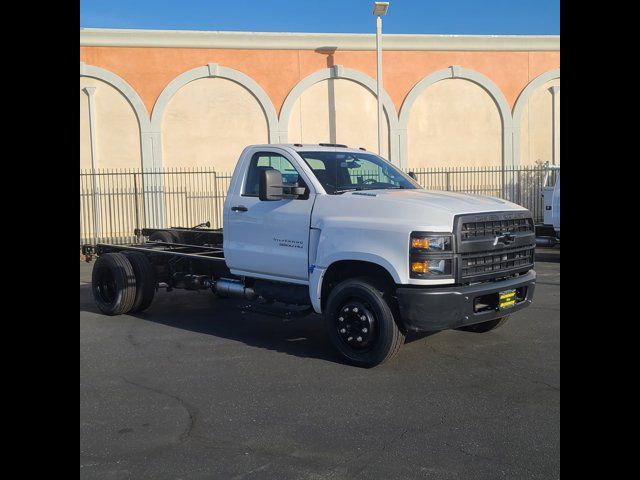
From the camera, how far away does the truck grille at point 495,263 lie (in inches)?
237

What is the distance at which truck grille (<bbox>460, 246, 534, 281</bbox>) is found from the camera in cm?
603

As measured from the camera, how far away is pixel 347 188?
7004mm

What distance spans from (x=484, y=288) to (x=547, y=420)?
1.56m

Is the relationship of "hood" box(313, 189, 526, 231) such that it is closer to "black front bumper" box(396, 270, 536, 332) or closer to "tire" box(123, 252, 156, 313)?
"black front bumper" box(396, 270, 536, 332)

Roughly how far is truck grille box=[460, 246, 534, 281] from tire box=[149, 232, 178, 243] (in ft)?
21.4

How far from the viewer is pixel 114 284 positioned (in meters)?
9.15

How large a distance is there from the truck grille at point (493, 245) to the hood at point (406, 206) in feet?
0.33

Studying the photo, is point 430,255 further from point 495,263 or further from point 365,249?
point 495,263

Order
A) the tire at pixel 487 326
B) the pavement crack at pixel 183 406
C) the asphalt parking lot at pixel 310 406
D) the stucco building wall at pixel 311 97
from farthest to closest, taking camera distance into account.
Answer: the stucco building wall at pixel 311 97, the tire at pixel 487 326, the pavement crack at pixel 183 406, the asphalt parking lot at pixel 310 406

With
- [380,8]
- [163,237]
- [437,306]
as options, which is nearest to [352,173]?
[437,306]

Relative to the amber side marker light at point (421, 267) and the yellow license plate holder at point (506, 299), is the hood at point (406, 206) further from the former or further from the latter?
the yellow license plate holder at point (506, 299)

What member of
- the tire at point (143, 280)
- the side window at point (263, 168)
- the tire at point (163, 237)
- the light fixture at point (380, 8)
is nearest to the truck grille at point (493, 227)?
the side window at point (263, 168)

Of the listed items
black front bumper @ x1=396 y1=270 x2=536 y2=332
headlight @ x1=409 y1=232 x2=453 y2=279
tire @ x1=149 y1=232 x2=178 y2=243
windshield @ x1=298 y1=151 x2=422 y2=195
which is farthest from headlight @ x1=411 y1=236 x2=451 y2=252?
tire @ x1=149 y1=232 x2=178 y2=243

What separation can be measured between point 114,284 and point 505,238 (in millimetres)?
5513
